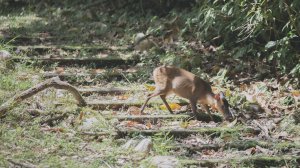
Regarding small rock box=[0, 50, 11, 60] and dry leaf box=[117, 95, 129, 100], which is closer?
dry leaf box=[117, 95, 129, 100]

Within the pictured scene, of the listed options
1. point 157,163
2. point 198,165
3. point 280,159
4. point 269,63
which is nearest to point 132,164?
point 157,163

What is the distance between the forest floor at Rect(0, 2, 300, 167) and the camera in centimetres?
529

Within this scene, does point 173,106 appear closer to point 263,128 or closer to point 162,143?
point 263,128

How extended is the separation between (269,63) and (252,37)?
1.84ft

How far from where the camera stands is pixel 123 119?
6359mm

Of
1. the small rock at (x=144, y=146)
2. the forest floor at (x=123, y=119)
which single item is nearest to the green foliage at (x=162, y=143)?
the forest floor at (x=123, y=119)

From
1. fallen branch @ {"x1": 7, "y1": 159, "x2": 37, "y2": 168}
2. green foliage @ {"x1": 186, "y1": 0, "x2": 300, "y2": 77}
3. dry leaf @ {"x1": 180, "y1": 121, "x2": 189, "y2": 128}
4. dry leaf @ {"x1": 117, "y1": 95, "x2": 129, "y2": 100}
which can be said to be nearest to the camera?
fallen branch @ {"x1": 7, "y1": 159, "x2": 37, "y2": 168}

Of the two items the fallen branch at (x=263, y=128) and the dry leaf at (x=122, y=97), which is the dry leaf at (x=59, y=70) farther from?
the fallen branch at (x=263, y=128)

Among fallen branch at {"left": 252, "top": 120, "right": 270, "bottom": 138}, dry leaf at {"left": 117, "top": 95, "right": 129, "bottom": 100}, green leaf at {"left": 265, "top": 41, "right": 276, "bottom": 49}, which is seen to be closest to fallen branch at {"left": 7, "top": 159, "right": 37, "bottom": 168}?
dry leaf at {"left": 117, "top": 95, "right": 129, "bottom": 100}

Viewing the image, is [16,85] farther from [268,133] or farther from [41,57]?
[268,133]

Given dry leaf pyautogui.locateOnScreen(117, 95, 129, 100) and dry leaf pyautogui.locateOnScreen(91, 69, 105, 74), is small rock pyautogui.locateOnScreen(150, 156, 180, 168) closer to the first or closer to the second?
dry leaf pyautogui.locateOnScreen(117, 95, 129, 100)

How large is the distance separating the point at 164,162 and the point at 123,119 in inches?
56.9

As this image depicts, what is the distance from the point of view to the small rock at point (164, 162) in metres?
4.97

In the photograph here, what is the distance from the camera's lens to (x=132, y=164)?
5070 millimetres
